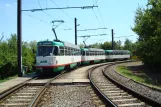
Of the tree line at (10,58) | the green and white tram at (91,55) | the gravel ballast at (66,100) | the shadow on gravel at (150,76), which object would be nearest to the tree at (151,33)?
the shadow on gravel at (150,76)

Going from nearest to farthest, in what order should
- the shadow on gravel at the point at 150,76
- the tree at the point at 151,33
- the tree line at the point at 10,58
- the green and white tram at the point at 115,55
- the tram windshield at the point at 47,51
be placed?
the tram windshield at the point at 47,51
the shadow on gravel at the point at 150,76
the tree line at the point at 10,58
the tree at the point at 151,33
the green and white tram at the point at 115,55

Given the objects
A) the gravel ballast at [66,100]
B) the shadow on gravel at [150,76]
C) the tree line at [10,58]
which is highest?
the tree line at [10,58]

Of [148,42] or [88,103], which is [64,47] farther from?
[148,42]

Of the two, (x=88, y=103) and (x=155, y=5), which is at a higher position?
→ (x=155, y=5)

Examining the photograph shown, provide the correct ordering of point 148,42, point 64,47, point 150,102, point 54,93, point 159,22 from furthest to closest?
point 148,42, point 159,22, point 64,47, point 54,93, point 150,102

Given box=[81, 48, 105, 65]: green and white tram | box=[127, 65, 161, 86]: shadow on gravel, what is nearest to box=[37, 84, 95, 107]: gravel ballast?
box=[127, 65, 161, 86]: shadow on gravel

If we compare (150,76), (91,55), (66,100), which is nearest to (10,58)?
(150,76)

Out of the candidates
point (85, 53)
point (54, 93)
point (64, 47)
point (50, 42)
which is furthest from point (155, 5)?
point (54, 93)

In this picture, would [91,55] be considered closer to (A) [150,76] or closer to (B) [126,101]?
(A) [150,76]

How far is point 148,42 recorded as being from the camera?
39812 mm

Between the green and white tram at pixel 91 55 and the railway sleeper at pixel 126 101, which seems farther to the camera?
the green and white tram at pixel 91 55

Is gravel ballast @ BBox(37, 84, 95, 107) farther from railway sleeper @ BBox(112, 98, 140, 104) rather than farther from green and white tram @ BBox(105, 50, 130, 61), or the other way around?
green and white tram @ BBox(105, 50, 130, 61)

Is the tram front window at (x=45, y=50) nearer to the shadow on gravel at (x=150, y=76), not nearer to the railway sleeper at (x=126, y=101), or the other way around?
the shadow on gravel at (x=150, y=76)

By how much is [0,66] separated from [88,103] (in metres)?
17.3
